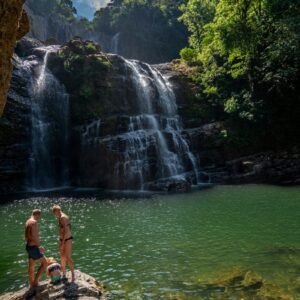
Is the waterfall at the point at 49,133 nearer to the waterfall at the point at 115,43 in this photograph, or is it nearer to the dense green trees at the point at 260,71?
the dense green trees at the point at 260,71

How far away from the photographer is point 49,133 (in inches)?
1506

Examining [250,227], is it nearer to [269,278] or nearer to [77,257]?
[269,278]

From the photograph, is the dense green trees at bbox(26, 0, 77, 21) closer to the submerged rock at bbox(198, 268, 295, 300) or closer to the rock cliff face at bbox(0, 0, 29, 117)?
the rock cliff face at bbox(0, 0, 29, 117)

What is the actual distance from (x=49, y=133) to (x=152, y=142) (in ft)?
34.9

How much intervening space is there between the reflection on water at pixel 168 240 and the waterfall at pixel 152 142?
7791mm

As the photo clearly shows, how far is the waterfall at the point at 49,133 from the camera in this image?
36.8 m

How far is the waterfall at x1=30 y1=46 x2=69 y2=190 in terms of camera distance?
121 ft

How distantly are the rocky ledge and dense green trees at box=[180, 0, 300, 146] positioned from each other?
31.1 metres

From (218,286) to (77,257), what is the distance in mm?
6002

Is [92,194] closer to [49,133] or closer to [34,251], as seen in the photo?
[49,133]

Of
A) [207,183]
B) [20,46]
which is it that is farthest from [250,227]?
[20,46]

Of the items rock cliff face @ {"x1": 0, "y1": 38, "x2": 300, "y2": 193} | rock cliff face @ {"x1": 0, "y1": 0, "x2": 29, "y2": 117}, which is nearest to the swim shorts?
rock cliff face @ {"x1": 0, "y1": 0, "x2": 29, "y2": 117}


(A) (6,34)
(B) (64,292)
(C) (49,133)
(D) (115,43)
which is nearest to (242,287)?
(B) (64,292)

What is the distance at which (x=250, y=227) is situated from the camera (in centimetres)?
1809
